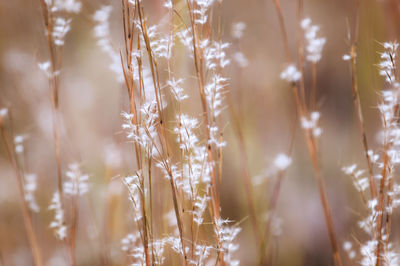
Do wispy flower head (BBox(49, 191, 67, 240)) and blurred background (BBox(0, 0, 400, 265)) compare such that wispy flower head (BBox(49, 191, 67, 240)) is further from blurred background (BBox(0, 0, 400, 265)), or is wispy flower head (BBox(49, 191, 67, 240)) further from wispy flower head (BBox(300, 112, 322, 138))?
wispy flower head (BBox(300, 112, 322, 138))

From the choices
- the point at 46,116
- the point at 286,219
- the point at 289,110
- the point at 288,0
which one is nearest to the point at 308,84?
the point at 289,110

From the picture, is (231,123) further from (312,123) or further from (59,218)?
(59,218)

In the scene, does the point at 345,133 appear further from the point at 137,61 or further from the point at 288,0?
the point at 137,61

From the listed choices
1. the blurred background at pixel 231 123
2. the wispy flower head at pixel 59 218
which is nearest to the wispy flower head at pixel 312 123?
the blurred background at pixel 231 123

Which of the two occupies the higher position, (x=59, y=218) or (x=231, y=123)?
(x=231, y=123)

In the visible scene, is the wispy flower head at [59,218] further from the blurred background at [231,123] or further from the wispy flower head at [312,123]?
the wispy flower head at [312,123]

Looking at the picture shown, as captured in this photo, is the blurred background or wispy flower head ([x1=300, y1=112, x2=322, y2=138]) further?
the blurred background

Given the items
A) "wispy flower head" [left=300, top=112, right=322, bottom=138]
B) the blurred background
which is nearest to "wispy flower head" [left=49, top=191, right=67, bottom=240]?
the blurred background

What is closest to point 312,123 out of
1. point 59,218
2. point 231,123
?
point 231,123
